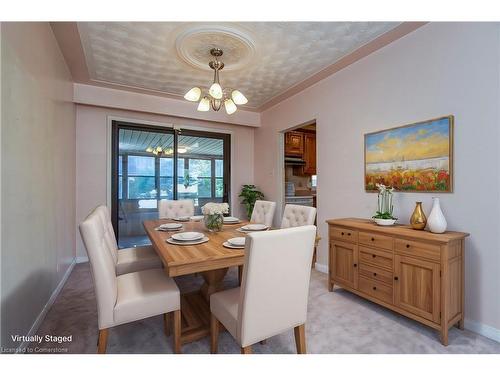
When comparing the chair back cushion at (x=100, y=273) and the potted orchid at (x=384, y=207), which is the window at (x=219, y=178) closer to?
the potted orchid at (x=384, y=207)

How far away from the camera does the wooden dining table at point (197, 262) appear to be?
4.33 ft

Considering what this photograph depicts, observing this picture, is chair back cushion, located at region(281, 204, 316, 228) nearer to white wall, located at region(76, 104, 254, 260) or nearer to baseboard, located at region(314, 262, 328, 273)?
baseboard, located at region(314, 262, 328, 273)

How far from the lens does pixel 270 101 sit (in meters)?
4.04

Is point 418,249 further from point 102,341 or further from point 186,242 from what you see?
point 102,341

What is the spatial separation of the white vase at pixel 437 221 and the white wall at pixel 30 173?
9.42ft

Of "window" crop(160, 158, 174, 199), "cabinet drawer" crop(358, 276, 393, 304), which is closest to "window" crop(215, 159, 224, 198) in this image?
"window" crop(160, 158, 174, 199)

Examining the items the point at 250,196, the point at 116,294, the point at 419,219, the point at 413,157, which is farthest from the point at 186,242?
the point at 250,196

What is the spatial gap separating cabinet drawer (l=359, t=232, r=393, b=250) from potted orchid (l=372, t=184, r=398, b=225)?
6.4 inches

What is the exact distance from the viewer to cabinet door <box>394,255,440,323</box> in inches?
67.0

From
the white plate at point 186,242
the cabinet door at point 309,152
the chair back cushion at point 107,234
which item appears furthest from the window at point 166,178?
the cabinet door at point 309,152

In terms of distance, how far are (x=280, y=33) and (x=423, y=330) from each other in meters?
2.81

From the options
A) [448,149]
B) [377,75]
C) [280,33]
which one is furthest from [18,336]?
[377,75]

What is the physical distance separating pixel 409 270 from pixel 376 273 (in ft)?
0.98
